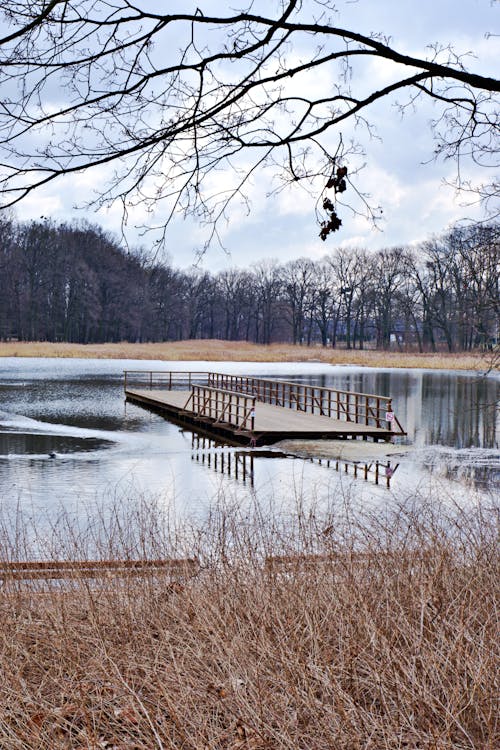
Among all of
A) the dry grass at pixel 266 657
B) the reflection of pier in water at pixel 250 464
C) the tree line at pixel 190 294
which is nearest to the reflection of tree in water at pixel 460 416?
the reflection of pier in water at pixel 250 464

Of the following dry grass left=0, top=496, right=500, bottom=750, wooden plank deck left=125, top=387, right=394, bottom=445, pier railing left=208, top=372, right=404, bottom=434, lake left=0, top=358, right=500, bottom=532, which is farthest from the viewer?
pier railing left=208, top=372, right=404, bottom=434

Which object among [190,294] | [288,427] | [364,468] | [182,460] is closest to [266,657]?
[364,468]

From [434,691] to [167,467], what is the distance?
16047mm

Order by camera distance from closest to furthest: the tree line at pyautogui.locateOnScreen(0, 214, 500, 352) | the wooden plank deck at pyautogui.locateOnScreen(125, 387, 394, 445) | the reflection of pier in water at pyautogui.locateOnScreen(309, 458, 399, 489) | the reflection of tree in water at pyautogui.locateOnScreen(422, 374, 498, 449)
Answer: the reflection of pier in water at pyautogui.locateOnScreen(309, 458, 399, 489), the wooden plank deck at pyautogui.locateOnScreen(125, 387, 394, 445), the reflection of tree in water at pyautogui.locateOnScreen(422, 374, 498, 449), the tree line at pyautogui.locateOnScreen(0, 214, 500, 352)

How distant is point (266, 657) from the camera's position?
183 inches

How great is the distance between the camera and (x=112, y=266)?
90375 millimetres

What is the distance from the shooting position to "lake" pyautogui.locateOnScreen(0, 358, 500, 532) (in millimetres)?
16016

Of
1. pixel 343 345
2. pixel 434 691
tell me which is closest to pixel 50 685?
pixel 434 691

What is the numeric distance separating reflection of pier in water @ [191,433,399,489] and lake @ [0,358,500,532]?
0.10 ft

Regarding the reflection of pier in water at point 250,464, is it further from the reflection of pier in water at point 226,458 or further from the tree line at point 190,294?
the tree line at point 190,294

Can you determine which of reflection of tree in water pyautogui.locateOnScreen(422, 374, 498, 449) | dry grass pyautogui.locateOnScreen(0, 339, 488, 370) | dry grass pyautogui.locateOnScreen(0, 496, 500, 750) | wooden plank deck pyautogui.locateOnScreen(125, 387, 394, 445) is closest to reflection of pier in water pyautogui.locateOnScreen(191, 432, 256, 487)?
wooden plank deck pyautogui.locateOnScreen(125, 387, 394, 445)

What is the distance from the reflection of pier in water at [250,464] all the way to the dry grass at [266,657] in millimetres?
11308

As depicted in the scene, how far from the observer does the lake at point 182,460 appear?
1602cm

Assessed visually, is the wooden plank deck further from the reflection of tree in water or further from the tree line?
the tree line
